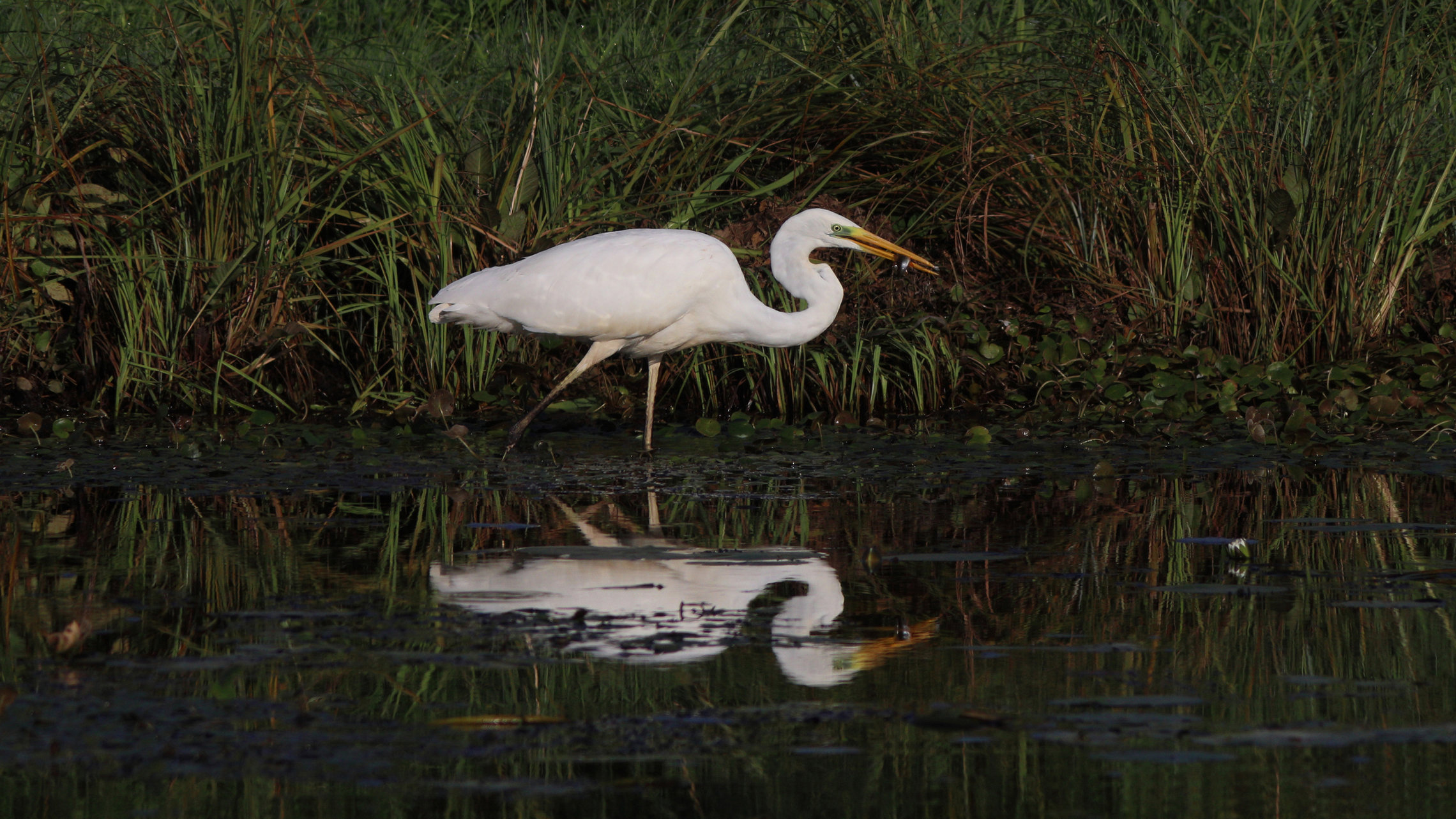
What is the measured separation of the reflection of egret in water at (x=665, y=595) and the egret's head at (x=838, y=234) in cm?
235

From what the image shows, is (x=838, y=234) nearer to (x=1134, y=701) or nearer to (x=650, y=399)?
(x=650, y=399)

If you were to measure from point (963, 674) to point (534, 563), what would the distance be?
1524 mm

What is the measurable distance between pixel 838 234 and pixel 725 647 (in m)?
3.72

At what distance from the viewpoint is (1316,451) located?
6.79 m

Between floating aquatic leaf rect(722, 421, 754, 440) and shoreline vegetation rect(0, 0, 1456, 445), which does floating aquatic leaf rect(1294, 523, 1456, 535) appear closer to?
shoreline vegetation rect(0, 0, 1456, 445)

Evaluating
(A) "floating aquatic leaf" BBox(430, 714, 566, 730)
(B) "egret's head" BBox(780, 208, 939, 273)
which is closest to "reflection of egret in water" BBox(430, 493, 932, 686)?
(A) "floating aquatic leaf" BBox(430, 714, 566, 730)

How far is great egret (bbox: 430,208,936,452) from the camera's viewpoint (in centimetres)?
702

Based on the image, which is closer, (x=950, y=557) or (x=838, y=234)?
(x=950, y=557)

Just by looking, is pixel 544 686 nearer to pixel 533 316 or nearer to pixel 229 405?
pixel 533 316

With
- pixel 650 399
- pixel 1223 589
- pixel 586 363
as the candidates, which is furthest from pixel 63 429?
pixel 1223 589

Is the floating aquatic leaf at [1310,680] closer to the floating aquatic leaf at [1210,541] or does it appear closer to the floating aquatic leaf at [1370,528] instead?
the floating aquatic leaf at [1210,541]

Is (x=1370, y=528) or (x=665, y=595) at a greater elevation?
(x=1370, y=528)

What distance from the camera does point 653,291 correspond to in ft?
23.0

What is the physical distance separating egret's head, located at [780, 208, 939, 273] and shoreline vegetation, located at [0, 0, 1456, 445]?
2.80 ft
